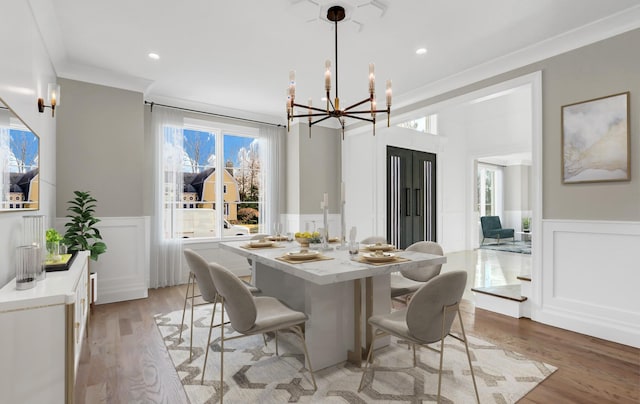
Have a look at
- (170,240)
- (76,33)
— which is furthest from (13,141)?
(170,240)

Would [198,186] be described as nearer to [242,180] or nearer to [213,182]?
[213,182]

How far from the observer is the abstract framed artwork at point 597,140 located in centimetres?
272

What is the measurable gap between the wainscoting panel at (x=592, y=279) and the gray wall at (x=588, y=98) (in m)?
0.13

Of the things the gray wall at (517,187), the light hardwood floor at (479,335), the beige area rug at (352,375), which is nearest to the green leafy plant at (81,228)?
the light hardwood floor at (479,335)

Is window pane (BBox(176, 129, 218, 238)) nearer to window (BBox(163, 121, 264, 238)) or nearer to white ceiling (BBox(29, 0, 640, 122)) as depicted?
window (BBox(163, 121, 264, 238))

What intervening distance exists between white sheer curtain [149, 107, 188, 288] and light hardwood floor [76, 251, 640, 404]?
0.87m

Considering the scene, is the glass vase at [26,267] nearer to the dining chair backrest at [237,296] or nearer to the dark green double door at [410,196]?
the dining chair backrest at [237,296]

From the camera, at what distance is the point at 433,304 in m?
1.71

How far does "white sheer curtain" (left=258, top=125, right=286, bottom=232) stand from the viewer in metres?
5.62

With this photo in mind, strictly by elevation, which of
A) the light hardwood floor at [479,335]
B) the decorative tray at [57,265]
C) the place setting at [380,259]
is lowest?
the light hardwood floor at [479,335]

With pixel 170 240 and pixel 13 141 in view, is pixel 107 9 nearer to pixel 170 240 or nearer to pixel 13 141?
pixel 13 141

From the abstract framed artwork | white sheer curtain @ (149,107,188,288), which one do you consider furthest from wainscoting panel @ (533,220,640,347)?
white sheer curtain @ (149,107,188,288)

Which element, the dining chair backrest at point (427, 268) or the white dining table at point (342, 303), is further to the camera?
the dining chair backrest at point (427, 268)

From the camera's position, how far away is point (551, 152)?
3.14m
